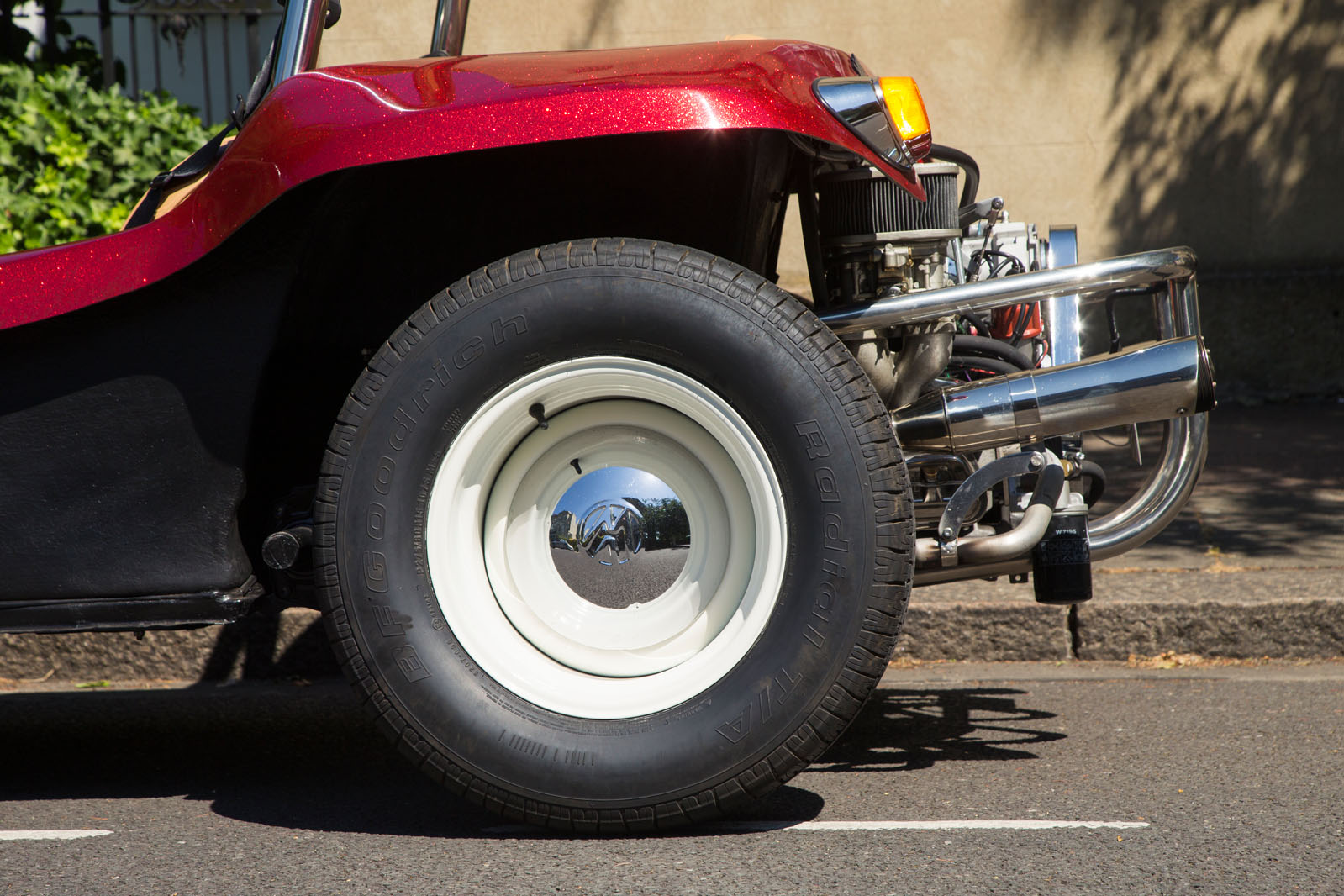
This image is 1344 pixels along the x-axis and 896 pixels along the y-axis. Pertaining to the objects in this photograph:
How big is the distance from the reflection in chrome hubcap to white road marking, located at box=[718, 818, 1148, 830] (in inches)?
18.0

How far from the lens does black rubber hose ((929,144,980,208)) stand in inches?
119

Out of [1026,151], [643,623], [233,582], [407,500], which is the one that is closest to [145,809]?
[233,582]

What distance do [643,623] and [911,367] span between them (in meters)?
0.79

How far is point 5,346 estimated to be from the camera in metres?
2.36

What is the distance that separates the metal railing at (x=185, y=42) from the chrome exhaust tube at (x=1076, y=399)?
5192 millimetres

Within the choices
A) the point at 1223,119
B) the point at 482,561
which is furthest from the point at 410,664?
the point at 1223,119

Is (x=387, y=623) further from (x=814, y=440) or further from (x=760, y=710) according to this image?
(x=814, y=440)

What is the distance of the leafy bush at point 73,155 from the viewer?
5.53m

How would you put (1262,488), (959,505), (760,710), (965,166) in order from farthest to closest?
1. (1262,488)
2. (965,166)
3. (959,505)
4. (760,710)

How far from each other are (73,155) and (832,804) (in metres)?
4.62

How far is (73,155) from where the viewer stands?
5566 mm

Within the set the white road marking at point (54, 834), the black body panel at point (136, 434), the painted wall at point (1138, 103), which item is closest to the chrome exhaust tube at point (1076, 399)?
the black body panel at point (136, 434)

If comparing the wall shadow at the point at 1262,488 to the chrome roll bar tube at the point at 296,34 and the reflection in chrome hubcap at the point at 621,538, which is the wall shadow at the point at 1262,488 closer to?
→ the reflection in chrome hubcap at the point at 621,538

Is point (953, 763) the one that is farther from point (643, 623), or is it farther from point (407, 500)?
point (407, 500)
